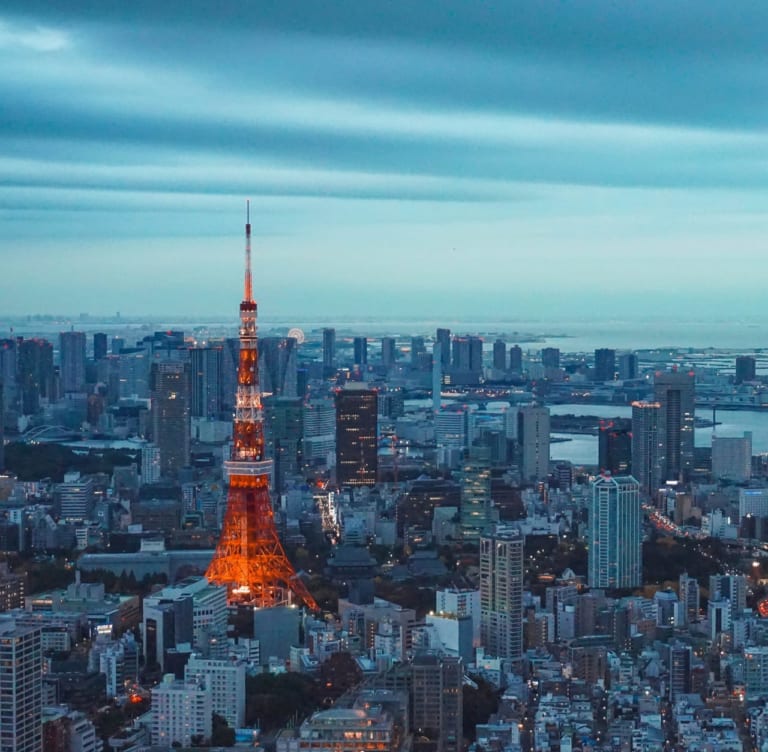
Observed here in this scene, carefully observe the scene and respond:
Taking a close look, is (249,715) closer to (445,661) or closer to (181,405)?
(445,661)

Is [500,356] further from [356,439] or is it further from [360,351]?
[356,439]

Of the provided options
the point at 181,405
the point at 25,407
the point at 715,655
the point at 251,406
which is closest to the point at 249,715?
the point at 715,655

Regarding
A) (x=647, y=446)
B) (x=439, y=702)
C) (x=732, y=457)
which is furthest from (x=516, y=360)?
(x=439, y=702)

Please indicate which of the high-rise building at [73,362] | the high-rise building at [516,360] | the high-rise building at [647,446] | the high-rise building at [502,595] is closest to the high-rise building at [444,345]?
the high-rise building at [516,360]

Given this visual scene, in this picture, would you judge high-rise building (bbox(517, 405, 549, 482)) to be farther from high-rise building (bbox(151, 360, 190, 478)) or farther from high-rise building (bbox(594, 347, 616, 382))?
high-rise building (bbox(594, 347, 616, 382))

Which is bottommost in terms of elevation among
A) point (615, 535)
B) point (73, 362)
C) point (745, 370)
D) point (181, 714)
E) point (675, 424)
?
point (181, 714)
